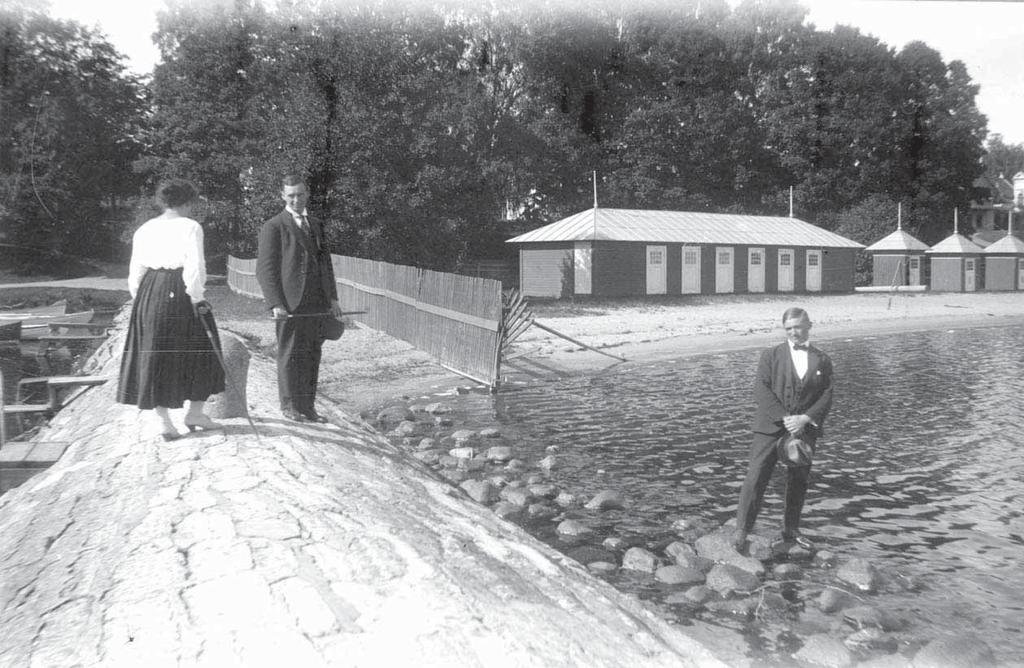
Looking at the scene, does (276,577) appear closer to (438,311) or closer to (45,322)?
(45,322)

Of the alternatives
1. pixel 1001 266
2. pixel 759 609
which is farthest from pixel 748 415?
pixel 1001 266

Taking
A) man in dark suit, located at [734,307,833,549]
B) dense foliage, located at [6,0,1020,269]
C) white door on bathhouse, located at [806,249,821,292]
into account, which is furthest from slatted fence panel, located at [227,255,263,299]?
white door on bathhouse, located at [806,249,821,292]

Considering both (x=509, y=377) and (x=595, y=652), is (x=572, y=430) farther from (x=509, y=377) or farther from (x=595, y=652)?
(x=595, y=652)

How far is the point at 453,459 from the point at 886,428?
17.6ft

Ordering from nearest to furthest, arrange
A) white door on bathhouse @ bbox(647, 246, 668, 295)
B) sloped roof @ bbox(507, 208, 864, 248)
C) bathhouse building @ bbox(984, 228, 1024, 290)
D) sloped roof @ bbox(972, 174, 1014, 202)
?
sloped roof @ bbox(972, 174, 1014, 202) < sloped roof @ bbox(507, 208, 864, 248) < white door on bathhouse @ bbox(647, 246, 668, 295) < bathhouse building @ bbox(984, 228, 1024, 290)

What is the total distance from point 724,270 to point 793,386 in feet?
84.5

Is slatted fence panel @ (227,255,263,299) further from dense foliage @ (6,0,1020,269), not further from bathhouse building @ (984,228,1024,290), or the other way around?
bathhouse building @ (984,228,1024,290)

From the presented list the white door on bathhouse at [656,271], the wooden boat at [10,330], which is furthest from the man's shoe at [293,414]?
the white door on bathhouse at [656,271]

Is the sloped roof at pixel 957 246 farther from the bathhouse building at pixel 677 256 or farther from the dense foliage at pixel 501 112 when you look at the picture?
the bathhouse building at pixel 677 256

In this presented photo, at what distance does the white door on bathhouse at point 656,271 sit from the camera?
27984 millimetres

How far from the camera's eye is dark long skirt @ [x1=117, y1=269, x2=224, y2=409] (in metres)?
4.94

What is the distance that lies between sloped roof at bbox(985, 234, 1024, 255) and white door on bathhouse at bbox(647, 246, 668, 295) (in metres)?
12.8

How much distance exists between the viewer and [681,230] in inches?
1169

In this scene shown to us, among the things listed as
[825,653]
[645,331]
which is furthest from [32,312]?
[645,331]
